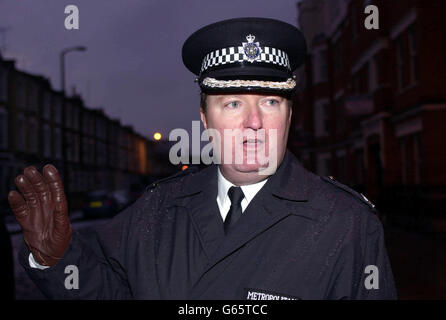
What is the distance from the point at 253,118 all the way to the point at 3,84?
111 feet

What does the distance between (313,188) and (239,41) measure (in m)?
0.82

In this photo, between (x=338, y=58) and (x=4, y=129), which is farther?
(x=4, y=129)

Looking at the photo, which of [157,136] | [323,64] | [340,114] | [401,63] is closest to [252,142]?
[157,136]

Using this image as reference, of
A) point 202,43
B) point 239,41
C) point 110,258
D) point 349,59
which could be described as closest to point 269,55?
point 239,41

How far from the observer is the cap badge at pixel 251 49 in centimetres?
242

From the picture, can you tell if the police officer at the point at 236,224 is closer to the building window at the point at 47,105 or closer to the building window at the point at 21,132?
the building window at the point at 21,132

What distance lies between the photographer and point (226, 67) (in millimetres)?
2436

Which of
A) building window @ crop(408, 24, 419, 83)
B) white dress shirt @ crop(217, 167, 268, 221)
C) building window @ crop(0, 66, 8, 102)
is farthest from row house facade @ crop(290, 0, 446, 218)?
building window @ crop(0, 66, 8, 102)

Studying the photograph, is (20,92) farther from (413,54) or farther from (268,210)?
(268,210)

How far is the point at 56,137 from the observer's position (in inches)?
1715

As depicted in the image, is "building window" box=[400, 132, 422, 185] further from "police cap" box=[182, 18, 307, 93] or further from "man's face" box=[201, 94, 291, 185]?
"man's face" box=[201, 94, 291, 185]

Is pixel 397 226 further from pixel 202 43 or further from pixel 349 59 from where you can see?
pixel 202 43

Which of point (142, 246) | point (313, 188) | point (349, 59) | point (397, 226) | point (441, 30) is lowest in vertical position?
point (397, 226)
